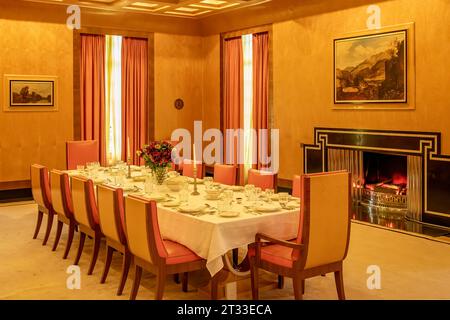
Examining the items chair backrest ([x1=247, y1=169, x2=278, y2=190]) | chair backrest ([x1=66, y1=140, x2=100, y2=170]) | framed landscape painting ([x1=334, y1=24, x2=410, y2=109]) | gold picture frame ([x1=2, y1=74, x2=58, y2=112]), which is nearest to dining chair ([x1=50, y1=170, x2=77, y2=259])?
chair backrest ([x1=247, y1=169, x2=278, y2=190])

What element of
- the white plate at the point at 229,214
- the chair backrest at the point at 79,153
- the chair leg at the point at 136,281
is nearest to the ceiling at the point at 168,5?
the chair backrest at the point at 79,153

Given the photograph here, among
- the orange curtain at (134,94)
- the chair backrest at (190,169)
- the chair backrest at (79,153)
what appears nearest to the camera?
the chair backrest at (190,169)

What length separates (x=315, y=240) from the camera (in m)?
3.82

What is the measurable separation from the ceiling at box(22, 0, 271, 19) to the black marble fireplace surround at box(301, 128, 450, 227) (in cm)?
287

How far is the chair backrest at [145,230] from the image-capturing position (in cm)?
378

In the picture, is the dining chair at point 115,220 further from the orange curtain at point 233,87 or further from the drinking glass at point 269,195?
the orange curtain at point 233,87

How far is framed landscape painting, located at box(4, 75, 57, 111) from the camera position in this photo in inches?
341

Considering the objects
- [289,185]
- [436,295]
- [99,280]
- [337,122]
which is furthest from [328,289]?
[289,185]

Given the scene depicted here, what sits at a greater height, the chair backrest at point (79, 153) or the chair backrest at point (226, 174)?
the chair backrest at point (79, 153)

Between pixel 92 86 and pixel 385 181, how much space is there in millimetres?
5057

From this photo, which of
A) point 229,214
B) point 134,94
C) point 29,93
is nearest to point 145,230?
point 229,214

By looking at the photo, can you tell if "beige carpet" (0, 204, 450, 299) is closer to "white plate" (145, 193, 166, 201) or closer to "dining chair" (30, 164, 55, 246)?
"dining chair" (30, 164, 55, 246)

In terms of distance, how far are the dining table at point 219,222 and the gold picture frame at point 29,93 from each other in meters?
4.78

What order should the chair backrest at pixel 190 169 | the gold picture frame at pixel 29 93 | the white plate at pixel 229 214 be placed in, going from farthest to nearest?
the gold picture frame at pixel 29 93
the chair backrest at pixel 190 169
the white plate at pixel 229 214
